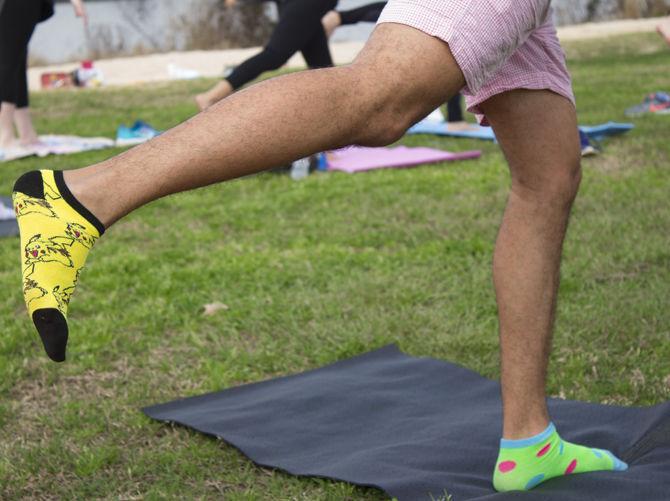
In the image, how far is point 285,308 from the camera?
12.1 ft

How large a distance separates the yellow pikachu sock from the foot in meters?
0.96

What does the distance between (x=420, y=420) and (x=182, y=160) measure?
1.23m

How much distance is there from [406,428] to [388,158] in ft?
13.8

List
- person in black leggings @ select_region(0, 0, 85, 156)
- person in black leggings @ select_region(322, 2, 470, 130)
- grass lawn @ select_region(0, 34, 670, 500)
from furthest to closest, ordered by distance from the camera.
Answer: person in black leggings @ select_region(322, 2, 470, 130)
person in black leggings @ select_region(0, 0, 85, 156)
grass lawn @ select_region(0, 34, 670, 500)

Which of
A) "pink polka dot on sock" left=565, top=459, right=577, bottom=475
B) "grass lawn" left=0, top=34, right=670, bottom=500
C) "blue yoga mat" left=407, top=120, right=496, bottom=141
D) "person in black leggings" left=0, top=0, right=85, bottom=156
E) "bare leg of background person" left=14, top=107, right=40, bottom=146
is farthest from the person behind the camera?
"bare leg of background person" left=14, top=107, right=40, bottom=146

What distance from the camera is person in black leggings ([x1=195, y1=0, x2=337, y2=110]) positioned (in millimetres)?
6422

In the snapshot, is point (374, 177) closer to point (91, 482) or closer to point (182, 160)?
point (91, 482)

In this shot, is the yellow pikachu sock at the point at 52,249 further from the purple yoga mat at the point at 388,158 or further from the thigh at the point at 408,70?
the purple yoga mat at the point at 388,158

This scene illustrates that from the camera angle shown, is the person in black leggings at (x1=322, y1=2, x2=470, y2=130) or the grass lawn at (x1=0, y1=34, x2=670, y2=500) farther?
the person in black leggings at (x1=322, y1=2, x2=470, y2=130)

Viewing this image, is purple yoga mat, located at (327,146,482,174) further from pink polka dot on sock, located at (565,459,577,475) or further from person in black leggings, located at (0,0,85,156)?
pink polka dot on sock, located at (565,459,577,475)

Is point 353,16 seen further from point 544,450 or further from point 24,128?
point 544,450

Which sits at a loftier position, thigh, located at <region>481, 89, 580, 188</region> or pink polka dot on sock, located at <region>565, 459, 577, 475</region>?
thigh, located at <region>481, 89, 580, 188</region>

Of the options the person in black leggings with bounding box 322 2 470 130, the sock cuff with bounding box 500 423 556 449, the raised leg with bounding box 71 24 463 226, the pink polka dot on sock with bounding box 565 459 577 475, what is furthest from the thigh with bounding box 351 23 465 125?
the person in black leggings with bounding box 322 2 470 130

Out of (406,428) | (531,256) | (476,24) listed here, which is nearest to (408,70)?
(476,24)
